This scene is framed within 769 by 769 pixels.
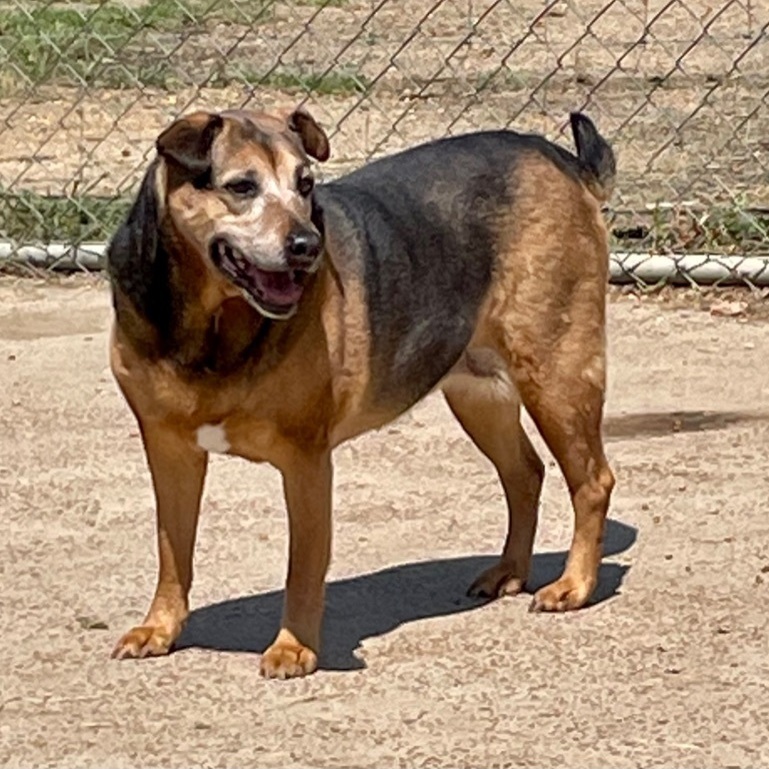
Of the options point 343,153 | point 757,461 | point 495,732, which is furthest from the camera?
point 343,153

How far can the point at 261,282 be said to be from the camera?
4.53 meters

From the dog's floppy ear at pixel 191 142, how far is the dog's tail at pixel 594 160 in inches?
47.6

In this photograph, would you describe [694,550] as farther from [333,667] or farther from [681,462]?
[333,667]

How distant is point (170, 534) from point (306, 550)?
1.11 feet

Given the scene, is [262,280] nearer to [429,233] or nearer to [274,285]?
[274,285]

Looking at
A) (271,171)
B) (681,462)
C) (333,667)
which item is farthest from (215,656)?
(681,462)

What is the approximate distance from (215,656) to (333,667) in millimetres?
259

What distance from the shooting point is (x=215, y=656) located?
4.92 metres

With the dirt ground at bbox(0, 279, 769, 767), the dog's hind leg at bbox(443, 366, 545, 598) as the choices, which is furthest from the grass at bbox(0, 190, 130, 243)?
the dog's hind leg at bbox(443, 366, 545, 598)

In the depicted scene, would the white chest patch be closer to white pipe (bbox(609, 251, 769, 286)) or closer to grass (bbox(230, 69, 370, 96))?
white pipe (bbox(609, 251, 769, 286))

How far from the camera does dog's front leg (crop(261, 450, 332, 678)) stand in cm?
482

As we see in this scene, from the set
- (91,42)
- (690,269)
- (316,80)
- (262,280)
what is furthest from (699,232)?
(91,42)

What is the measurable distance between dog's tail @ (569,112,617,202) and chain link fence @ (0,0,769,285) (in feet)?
7.64

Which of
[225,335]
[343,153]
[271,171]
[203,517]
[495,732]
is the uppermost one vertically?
[271,171]
